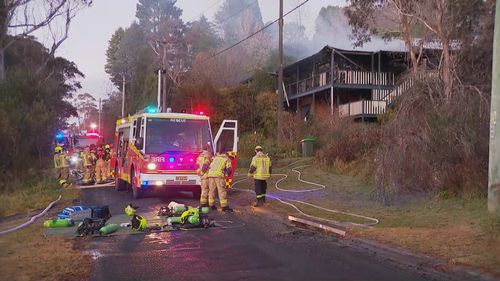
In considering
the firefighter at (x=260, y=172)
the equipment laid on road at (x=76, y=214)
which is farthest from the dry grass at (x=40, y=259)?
the firefighter at (x=260, y=172)

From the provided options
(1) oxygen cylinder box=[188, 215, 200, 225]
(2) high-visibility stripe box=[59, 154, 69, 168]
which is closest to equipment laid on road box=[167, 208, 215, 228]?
(1) oxygen cylinder box=[188, 215, 200, 225]

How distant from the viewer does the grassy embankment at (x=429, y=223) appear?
25.7 ft

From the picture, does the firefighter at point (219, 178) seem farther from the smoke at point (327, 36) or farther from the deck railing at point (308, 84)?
the smoke at point (327, 36)

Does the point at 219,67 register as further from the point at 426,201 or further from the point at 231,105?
the point at 426,201

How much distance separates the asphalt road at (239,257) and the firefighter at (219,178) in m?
2.02

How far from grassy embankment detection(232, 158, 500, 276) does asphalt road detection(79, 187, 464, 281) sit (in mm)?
754

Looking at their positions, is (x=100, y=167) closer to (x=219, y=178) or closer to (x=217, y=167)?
(x=217, y=167)

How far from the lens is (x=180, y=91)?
40.6 metres

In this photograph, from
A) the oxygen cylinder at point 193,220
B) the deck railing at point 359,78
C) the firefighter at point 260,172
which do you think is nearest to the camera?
the oxygen cylinder at point 193,220

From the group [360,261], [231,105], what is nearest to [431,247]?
[360,261]

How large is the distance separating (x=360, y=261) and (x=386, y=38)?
1914 cm

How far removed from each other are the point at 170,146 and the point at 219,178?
2.95 metres

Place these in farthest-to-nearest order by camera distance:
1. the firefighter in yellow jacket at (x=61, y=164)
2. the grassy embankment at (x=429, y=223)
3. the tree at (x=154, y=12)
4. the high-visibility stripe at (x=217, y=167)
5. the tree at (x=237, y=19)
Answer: the tree at (x=154, y=12)
the tree at (x=237, y=19)
the firefighter in yellow jacket at (x=61, y=164)
the high-visibility stripe at (x=217, y=167)
the grassy embankment at (x=429, y=223)

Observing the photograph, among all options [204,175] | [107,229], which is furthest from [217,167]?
[107,229]
